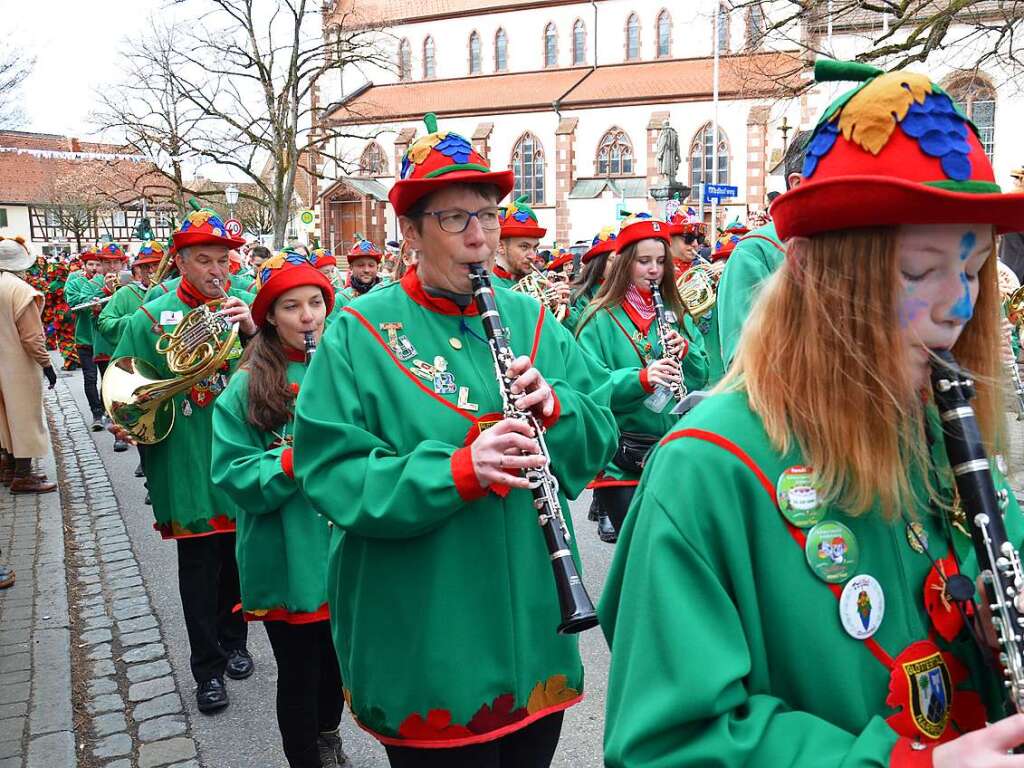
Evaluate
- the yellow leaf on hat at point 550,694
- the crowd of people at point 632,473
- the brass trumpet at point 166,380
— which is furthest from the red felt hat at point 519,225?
the yellow leaf on hat at point 550,694

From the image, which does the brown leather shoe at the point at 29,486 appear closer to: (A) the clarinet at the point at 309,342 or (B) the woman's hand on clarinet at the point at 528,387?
(A) the clarinet at the point at 309,342

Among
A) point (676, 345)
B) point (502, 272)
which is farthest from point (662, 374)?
point (502, 272)

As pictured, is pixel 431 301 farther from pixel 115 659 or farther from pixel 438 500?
pixel 115 659

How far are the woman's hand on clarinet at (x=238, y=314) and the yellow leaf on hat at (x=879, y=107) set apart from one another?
12.2 feet

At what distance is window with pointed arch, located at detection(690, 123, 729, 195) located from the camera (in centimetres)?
4497

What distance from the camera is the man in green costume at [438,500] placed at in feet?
8.13

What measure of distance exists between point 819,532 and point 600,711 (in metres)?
3.43


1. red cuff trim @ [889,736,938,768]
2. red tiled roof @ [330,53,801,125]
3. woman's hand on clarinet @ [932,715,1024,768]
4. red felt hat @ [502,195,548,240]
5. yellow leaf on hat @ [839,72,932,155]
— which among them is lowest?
red cuff trim @ [889,736,938,768]

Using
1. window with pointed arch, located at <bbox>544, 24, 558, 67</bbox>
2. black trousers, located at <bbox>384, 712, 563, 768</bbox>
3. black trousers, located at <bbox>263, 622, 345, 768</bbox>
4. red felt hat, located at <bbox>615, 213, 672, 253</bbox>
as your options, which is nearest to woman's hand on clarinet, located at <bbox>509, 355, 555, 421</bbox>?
black trousers, located at <bbox>384, 712, 563, 768</bbox>

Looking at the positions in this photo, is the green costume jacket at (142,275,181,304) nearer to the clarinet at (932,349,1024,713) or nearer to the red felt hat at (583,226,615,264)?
the red felt hat at (583,226,615,264)

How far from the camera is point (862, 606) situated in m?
1.41

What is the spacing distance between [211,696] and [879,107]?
13.9 ft

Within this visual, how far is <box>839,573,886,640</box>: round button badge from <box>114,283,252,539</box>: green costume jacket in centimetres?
377

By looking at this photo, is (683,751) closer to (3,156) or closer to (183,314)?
(183,314)
